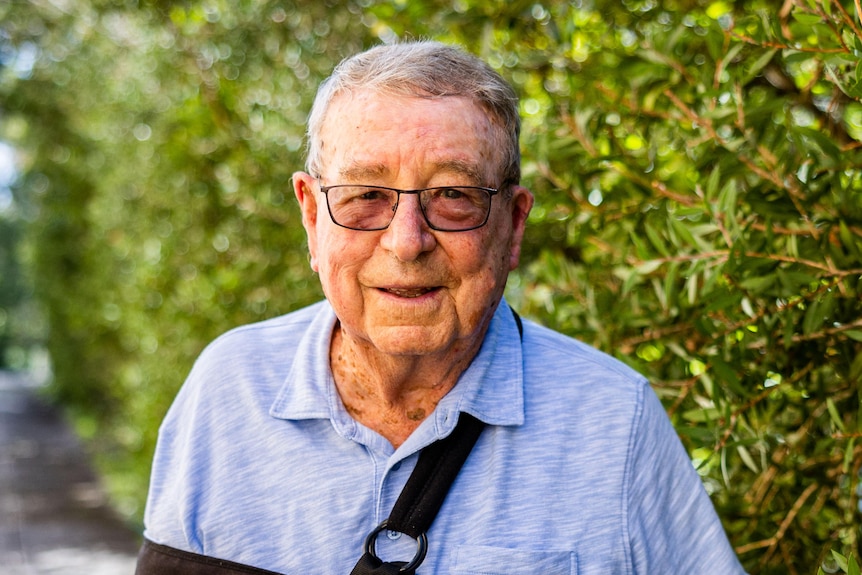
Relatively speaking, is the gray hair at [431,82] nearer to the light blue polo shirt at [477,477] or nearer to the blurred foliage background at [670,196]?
the light blue polo shirt at [477,477]

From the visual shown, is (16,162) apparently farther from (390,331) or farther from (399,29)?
(390,331)

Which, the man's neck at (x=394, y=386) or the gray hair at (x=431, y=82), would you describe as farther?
the man's neck at (x=394, y=386)

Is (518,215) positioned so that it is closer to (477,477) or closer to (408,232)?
(408,232)

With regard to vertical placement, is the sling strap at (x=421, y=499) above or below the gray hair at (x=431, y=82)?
below

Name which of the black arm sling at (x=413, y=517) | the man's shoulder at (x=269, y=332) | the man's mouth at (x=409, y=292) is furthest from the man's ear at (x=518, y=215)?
the man's shoulder at (x=269, y=332)

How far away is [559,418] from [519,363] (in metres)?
0.15

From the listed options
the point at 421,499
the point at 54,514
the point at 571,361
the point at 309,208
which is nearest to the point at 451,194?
the point at 309,208

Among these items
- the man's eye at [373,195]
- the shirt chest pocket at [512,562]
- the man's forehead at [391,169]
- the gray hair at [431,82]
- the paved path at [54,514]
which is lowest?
the paved path at [54,514]

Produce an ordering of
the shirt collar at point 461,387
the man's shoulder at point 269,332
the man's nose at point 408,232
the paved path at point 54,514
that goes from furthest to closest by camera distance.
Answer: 1. the paved path at point 54,514
2. the man's shoulder at point 269,332
3. the shirt collar at point 461,387
4. the man's nose at point 408,232

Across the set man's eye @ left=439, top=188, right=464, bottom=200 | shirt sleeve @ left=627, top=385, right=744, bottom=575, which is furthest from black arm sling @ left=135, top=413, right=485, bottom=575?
man's eye @ left=439, top=188, right=464, bottom=200

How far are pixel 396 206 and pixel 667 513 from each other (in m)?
0.78

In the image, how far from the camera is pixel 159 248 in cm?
594

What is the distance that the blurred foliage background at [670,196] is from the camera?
1955mm

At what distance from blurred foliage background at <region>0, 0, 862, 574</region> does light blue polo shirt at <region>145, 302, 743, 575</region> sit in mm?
322
